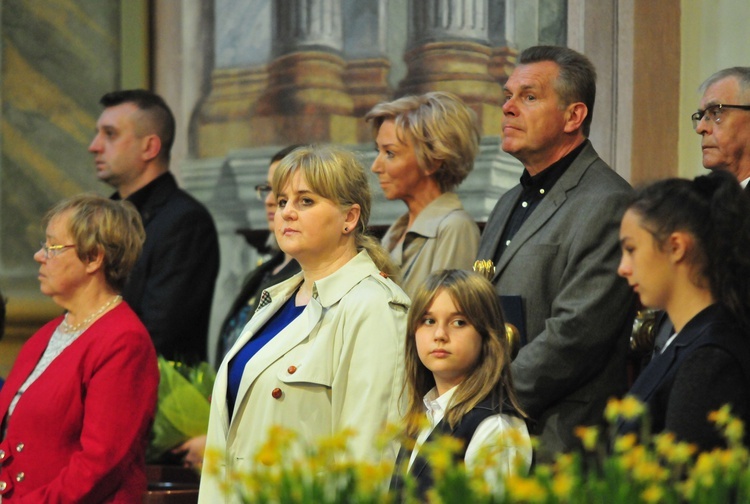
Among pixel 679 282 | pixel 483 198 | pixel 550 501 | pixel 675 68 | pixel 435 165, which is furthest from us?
pixel 483 198

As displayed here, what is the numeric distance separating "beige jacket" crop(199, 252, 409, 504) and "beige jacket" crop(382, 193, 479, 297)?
89 centimetres

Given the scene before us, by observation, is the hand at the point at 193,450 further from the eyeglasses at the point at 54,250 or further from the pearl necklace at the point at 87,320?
the eyeglasses at the point at 54,250

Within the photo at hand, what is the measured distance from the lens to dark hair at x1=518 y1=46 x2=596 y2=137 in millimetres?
4277

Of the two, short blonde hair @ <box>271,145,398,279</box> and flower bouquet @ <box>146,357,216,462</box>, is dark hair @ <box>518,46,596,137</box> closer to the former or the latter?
short blonde hair @ <box>271,145,398,279</box>

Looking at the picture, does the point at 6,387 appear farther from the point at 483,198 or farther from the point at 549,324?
the point at 483,198

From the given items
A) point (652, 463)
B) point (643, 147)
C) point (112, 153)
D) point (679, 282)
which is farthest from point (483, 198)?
point (652, 463)

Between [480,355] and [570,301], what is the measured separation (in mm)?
533

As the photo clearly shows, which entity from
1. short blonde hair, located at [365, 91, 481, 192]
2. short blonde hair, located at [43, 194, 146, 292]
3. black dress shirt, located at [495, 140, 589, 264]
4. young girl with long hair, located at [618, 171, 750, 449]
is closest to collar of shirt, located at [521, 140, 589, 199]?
black dress shirt, located at [495, 140, 589, 264]

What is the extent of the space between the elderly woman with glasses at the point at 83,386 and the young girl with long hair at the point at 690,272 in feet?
5.69

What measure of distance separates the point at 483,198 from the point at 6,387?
2.55 metres

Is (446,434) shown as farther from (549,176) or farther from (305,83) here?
(305,83)

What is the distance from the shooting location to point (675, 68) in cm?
545

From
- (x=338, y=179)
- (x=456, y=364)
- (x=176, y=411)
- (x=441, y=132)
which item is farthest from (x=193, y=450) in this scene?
(x=456, y=364)

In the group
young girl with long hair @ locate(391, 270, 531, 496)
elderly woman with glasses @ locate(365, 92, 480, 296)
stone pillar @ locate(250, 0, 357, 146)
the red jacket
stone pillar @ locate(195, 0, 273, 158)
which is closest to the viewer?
young girl with long hair @ locate(391, 270, 531, 496)
